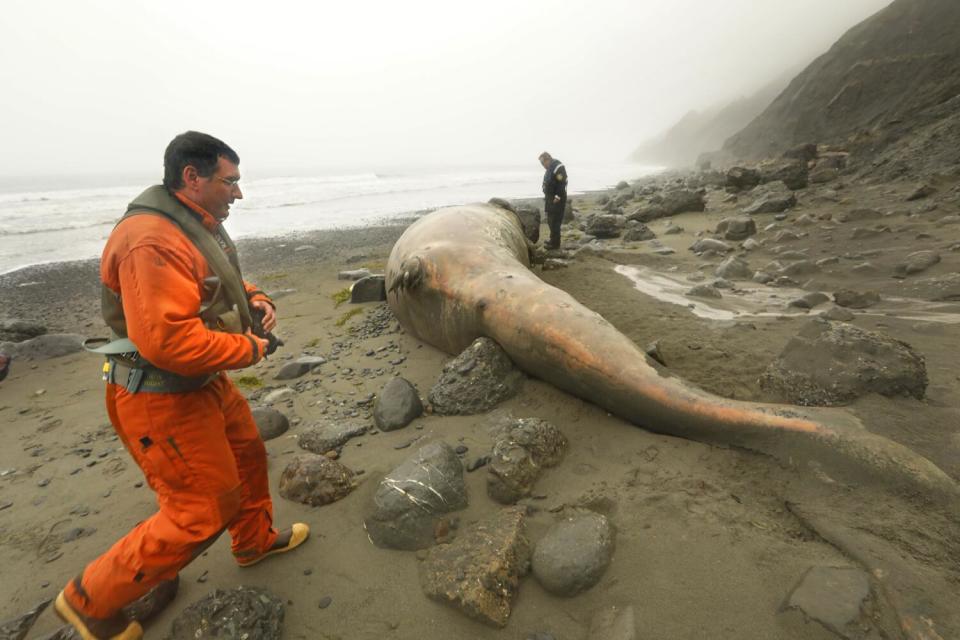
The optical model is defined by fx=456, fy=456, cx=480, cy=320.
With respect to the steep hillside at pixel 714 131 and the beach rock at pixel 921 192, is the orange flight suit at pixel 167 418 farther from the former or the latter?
the steep hillside at pixel 714 131

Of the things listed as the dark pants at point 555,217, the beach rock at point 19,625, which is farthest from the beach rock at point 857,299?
the beach rock at point 19,625

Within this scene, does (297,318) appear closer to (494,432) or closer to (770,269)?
(494,432)

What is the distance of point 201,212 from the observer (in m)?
2.25

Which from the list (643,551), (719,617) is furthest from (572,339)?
(719,617)

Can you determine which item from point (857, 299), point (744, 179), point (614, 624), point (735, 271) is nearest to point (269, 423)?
point (614, 624)

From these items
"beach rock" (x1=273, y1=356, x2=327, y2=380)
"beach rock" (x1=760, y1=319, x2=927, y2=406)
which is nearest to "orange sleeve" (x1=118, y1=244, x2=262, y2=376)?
"beach rock" (x1=273, y1=356, x2=327, y2=380)

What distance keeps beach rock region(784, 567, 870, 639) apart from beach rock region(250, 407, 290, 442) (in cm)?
336

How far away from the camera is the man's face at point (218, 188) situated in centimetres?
223

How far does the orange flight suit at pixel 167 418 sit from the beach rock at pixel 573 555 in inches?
57.4

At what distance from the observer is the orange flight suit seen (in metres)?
1.83

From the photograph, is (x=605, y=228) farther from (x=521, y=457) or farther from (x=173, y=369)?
(x=173, y=369)

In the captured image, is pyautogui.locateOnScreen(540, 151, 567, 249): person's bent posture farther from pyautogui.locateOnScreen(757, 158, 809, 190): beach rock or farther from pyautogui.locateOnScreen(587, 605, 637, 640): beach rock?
pyautogui.locateOnScreen(587, 605, 637, 640): beach rock

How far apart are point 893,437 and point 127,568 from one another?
12.2ft

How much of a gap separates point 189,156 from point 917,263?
6.86 metres
